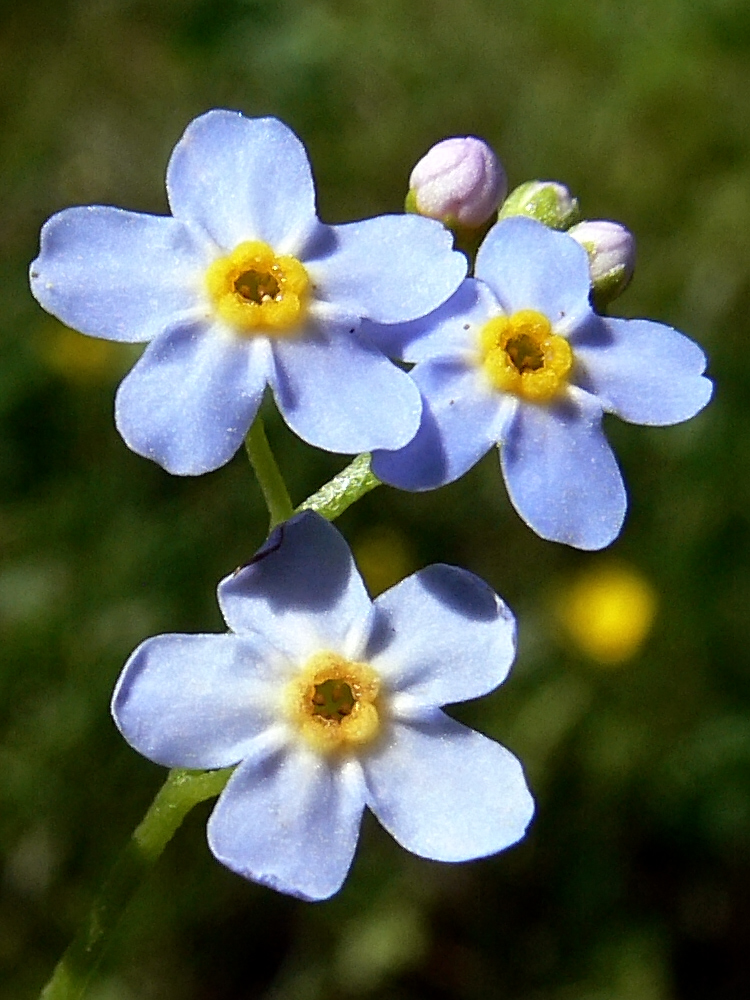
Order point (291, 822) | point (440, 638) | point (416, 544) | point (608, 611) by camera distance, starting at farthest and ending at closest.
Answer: point (416, 544), point (608, 611), point (440, 638), point (291, 822)

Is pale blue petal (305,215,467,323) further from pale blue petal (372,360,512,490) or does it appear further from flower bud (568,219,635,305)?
flower bud (568,219,635,305)

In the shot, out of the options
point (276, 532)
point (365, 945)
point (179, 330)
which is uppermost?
point (179, 330)

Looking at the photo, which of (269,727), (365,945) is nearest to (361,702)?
(269,727)

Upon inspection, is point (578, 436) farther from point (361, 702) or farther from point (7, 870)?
point (7, 870)

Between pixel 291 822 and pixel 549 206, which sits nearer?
pixel 291 822

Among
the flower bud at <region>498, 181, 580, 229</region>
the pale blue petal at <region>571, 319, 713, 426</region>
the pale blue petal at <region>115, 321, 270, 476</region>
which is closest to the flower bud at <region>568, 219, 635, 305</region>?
the flower bud at <region>498, 181, 580, 229</region>

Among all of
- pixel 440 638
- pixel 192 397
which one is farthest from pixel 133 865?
pixel 192 397

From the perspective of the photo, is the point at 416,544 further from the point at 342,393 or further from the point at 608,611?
the point at 342,393
